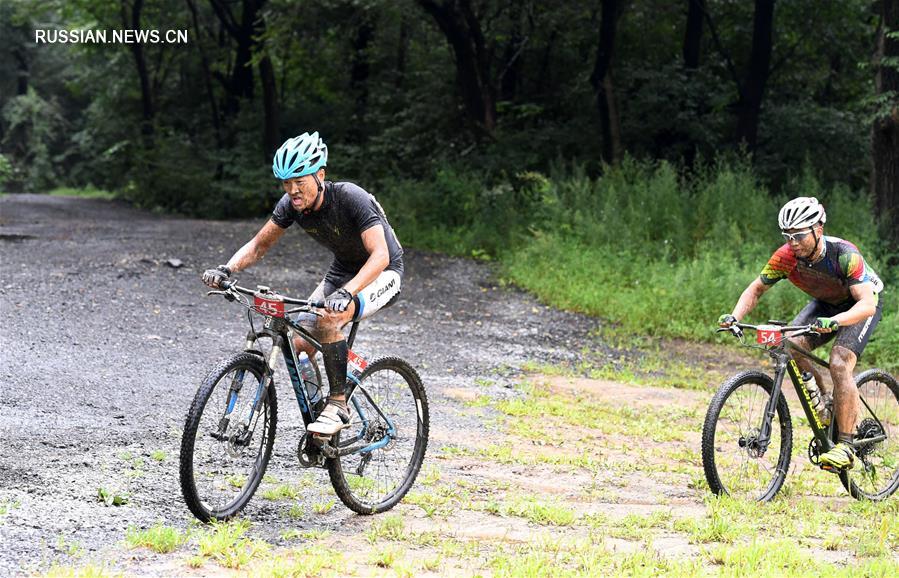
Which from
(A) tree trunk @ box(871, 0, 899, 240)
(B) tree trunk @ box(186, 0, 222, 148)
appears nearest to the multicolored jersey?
(A) tree trunk @ box(871, 0, 899, 240)

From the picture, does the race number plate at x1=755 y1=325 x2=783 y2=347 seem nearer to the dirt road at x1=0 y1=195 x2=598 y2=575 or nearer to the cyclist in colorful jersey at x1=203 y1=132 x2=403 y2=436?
the cyclist in colorful jersey at x1=203 y1=132 x2=403 y2=436

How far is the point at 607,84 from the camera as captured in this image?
22.4 metres

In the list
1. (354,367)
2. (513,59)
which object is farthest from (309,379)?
(513,59)

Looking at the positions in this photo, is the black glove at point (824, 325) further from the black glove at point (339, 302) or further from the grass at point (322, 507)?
the grass at point (322, 507)

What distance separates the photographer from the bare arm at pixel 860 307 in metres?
6.91

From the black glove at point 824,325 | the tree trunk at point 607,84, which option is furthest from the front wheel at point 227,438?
the tree trunk at point 607,84

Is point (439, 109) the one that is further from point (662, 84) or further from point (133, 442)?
point (133, 442)

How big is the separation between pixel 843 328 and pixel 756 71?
1572 centimetres

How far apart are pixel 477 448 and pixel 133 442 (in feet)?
8.19

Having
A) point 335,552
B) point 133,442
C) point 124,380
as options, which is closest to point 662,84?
point 124,380

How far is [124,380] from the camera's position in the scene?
939 cm

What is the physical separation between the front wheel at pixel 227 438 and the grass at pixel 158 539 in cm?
21

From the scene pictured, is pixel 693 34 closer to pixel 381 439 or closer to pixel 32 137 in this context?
pixel 381 439

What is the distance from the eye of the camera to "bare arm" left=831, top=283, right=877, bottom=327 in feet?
22.7
